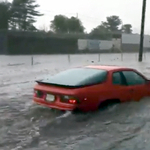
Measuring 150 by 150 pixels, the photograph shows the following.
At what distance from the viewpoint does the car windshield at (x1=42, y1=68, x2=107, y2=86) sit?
8.52 m

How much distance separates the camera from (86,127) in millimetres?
7785

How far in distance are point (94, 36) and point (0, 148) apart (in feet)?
245

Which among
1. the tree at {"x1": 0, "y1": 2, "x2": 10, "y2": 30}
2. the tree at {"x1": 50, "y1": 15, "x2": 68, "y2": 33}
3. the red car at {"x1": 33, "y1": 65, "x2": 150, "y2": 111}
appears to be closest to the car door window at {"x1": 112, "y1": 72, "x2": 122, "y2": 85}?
the red car at {"x1": 33, "y1": 65, "x2": 150, "y2": 111}

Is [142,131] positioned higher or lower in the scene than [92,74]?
lower

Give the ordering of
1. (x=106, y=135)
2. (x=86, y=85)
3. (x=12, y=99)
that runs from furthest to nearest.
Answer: (x=12, y=99) → (x=86, y=85) → (x=106, y=135)

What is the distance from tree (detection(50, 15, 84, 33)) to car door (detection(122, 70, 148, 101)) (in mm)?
78730

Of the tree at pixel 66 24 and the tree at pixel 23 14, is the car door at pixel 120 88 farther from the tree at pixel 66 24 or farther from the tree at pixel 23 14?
the tree at pixel 66 24

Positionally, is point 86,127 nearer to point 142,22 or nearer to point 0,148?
point 0,148

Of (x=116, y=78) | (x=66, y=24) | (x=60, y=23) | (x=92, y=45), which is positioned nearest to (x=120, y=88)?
(x=116, y=78)

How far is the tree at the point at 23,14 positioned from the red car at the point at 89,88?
2483 inches

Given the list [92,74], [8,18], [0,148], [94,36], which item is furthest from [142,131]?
[94,36]

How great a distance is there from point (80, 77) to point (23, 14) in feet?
213

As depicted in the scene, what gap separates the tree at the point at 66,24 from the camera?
8832 cm

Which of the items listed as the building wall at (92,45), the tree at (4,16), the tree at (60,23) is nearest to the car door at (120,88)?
the building wall at (92,45)
